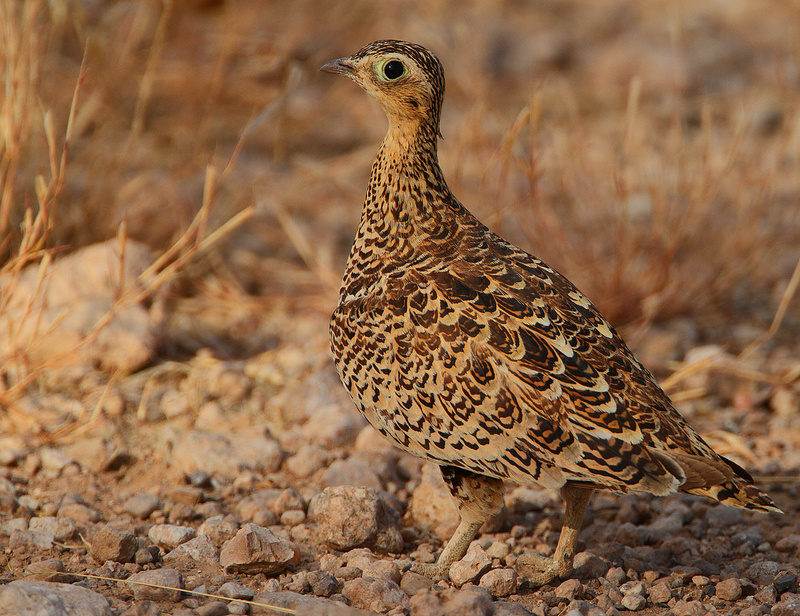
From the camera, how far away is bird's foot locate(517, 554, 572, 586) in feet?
10.8

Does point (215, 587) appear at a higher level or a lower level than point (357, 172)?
lower

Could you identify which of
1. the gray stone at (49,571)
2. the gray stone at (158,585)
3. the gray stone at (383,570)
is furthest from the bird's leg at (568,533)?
the gray stone at (49,571)

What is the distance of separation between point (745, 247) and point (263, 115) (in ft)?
10.6

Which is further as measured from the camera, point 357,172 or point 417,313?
point 357,172

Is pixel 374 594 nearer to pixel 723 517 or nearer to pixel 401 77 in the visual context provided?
pixel 723 517

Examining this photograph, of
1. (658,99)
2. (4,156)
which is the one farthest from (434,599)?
(658,99)

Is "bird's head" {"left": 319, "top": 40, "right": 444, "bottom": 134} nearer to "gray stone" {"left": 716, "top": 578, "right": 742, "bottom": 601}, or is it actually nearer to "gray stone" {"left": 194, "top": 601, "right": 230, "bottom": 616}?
"gray stone" {"left": 194, "top": 601, "right": 230, "bottom": 616}

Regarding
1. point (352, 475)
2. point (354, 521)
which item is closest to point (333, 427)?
point (352, 475)

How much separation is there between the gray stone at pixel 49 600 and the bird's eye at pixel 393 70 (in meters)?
2.10

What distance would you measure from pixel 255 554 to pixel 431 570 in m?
0.68

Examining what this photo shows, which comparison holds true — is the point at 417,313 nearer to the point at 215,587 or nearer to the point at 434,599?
the point at 434,599

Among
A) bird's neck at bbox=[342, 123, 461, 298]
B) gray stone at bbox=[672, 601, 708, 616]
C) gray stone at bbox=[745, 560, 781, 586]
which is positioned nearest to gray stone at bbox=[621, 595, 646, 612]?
gray stone at bbox=[672, 601, 708, 616]

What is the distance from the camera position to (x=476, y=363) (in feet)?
9.79

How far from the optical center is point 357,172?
278 inches
